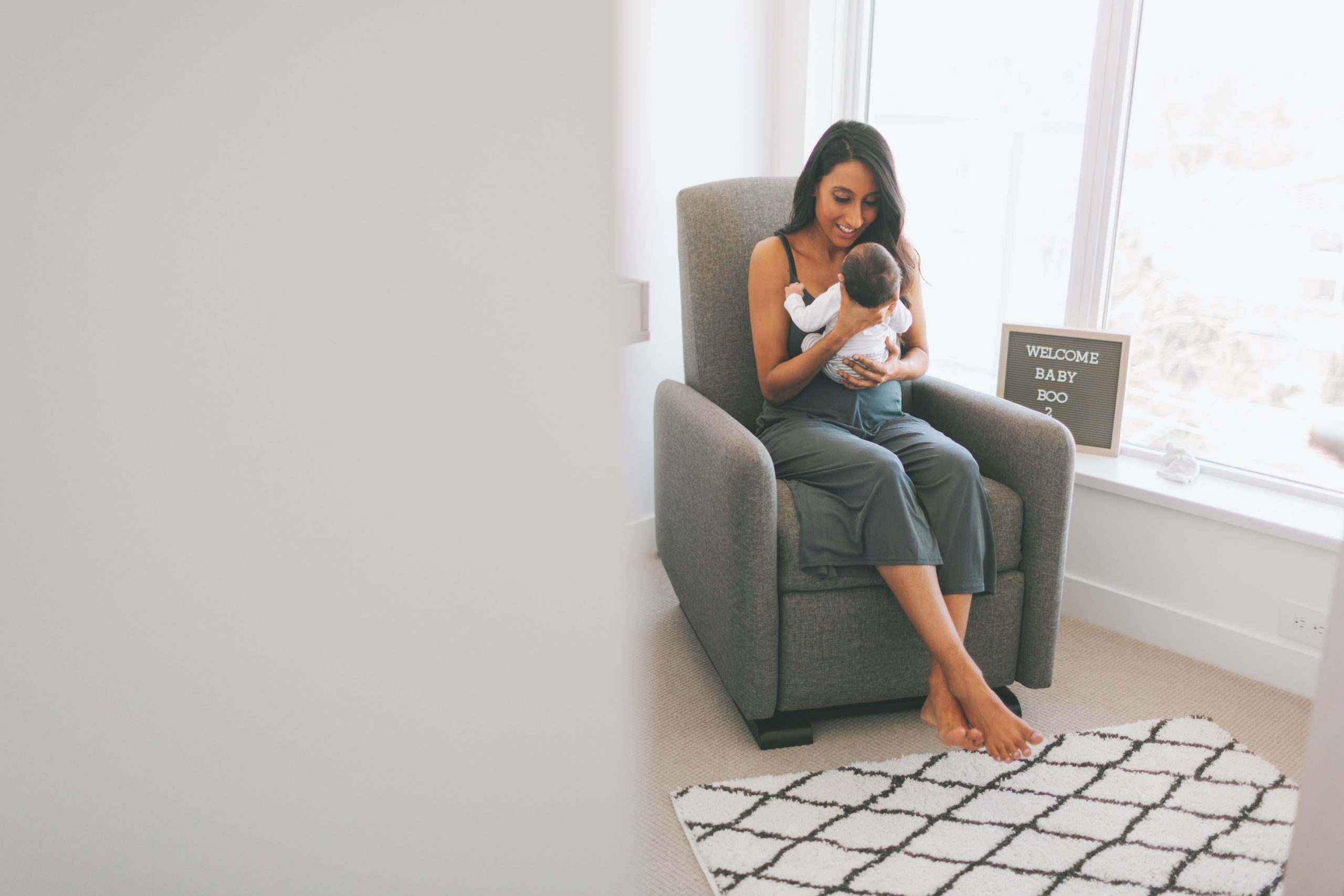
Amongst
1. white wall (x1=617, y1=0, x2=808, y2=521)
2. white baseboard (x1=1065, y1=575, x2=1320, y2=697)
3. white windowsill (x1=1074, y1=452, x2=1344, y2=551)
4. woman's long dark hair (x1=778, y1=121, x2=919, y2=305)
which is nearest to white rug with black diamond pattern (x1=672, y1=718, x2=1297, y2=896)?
white baseboard (x1=1065, y1=575, x2=1320, y2=697)

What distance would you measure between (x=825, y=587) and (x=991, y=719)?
0.35 metres

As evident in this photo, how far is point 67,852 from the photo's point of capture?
0.16 meters

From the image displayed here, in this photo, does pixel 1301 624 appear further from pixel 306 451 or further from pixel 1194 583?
pixel 306 451

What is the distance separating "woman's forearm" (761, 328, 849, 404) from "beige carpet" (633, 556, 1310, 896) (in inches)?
20.3

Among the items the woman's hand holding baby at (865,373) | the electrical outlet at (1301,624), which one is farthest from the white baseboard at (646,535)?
the electrical outlet at (1301,624)

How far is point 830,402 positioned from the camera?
189 centimetres

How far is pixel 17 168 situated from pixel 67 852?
0.38 ft

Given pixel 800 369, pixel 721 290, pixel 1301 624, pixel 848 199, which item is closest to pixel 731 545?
pixel 800 369

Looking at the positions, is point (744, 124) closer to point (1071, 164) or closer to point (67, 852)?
point (1071, 164)

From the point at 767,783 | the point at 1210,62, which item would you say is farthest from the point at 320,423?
the point at 1210,62

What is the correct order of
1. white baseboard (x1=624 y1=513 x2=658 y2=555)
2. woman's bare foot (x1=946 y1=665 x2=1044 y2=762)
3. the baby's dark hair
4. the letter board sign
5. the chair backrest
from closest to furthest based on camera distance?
1. woman's bare foot (x1=946 y1=665 x2=1044 y2=762)
2. the baby's dark hair
3. the chair backrest
4. the letter board sign
5. white baseboard (x1=624 y1=513 x2=658 y2=555)

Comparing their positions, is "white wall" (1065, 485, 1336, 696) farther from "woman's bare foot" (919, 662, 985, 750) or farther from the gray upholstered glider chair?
"woman's bare foot" (919, 662, 985, 750)

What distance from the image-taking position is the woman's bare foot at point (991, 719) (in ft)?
4.92

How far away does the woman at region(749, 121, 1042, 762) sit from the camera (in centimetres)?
158
